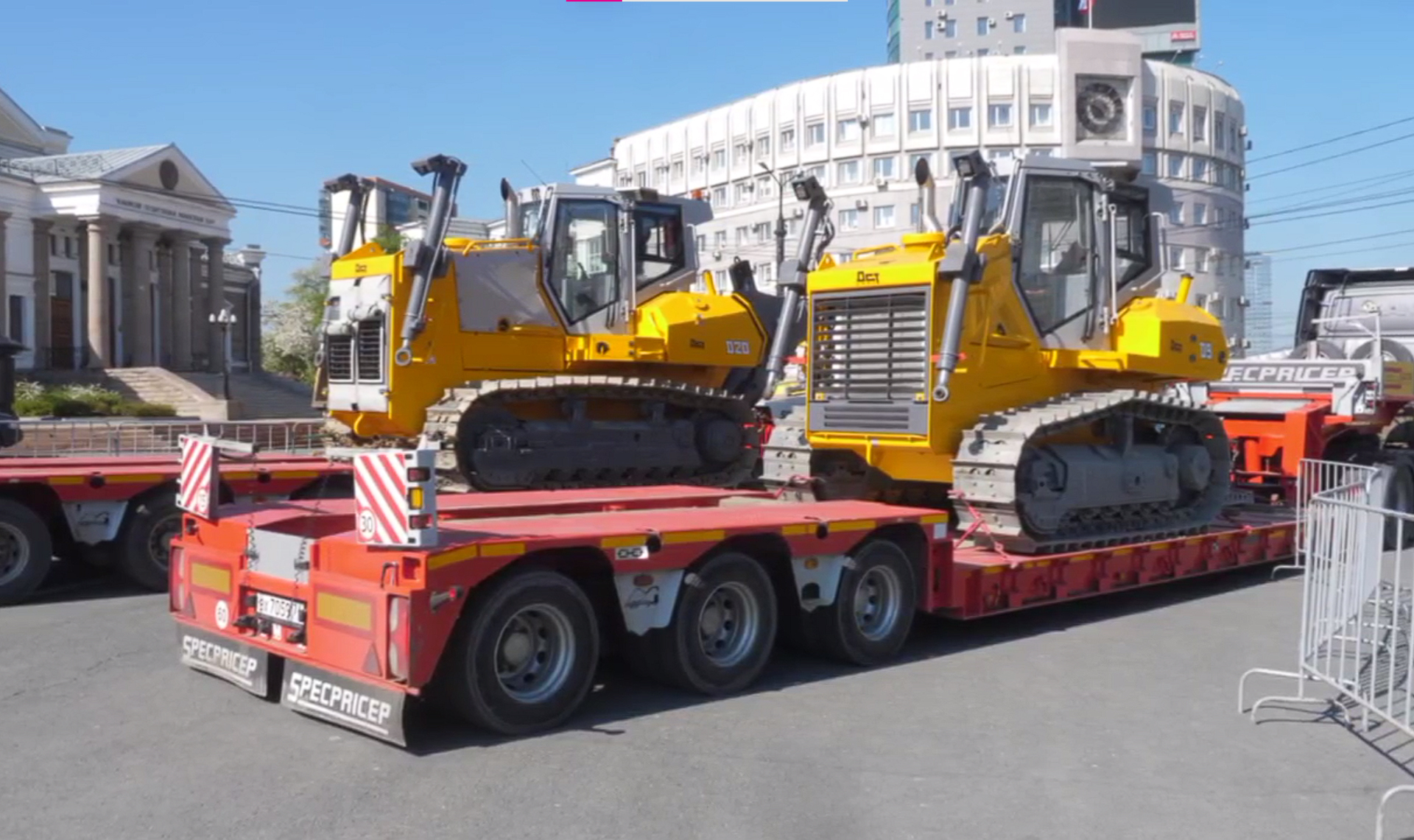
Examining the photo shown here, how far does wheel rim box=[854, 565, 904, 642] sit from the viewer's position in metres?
8.97

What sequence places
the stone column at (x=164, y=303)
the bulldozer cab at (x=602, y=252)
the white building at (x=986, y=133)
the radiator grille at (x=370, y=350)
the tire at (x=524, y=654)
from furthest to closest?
the white building at (x=986, y=133) < the stone column at (x=164, y=303) < the bulldozer cab at (x=602, y=252) < the radiator grille at (x=370, y=350) < the tire at (x=524, y=654)

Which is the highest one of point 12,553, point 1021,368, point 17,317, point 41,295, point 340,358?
point 41,295

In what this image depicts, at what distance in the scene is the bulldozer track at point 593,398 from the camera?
1352 cm

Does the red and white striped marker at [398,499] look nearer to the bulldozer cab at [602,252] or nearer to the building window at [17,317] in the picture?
the bulldozer cab at [602,252]

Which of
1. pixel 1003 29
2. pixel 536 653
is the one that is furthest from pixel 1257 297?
pixel 536 653

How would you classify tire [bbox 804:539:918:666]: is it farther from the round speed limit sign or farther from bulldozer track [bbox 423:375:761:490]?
bulldozer track [bbox 423:375:761:490]

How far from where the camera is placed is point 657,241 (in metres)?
15.3

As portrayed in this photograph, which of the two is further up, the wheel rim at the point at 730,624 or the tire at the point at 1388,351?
the tire at the point at 1388,351

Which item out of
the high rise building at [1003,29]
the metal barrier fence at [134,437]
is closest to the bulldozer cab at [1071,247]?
the metal barrier fence at [134,437]

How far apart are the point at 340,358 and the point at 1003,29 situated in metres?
84.7

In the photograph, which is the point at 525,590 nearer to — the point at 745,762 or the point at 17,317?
the point at 745,762

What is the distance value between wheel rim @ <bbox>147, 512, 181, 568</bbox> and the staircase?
33.0 m

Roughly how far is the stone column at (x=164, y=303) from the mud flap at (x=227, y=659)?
46.6 m

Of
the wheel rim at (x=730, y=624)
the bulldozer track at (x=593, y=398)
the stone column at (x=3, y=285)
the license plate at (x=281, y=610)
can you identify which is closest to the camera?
the license plate at (x=281, y=610)
